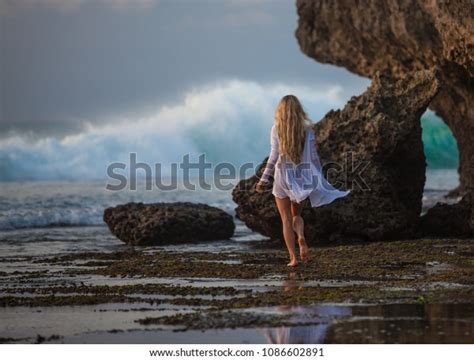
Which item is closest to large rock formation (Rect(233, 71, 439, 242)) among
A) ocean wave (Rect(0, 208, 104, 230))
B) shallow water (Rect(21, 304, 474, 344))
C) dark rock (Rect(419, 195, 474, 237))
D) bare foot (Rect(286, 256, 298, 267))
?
dark rock (Rect(419, 195, 474, 237))

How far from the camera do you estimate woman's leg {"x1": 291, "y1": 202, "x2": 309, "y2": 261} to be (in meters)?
13.2

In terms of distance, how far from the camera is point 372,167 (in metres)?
15.9

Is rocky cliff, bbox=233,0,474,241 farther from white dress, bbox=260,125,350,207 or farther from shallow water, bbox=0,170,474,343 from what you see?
shallow water, bbox=0,170,474,343

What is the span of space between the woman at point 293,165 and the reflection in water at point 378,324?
3.91m

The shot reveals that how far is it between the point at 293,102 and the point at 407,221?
12.3 feet

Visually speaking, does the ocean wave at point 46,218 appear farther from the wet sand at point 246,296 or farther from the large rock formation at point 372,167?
the wet sand at point 246,296

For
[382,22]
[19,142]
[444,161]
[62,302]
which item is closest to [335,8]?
[382,22]

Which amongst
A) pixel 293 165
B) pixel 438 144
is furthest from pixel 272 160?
pixel 438 144

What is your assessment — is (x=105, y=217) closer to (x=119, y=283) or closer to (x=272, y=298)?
(x=119, y=283)

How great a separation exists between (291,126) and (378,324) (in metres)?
5.05

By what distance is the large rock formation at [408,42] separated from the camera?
57.1 ft

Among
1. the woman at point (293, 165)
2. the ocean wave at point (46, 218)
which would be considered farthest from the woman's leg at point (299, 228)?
the ocean wave at point (46, 218)

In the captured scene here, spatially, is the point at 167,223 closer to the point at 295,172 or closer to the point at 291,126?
the point at 295,172

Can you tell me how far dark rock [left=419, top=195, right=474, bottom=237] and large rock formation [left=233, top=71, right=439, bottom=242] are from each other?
9.7 inches
